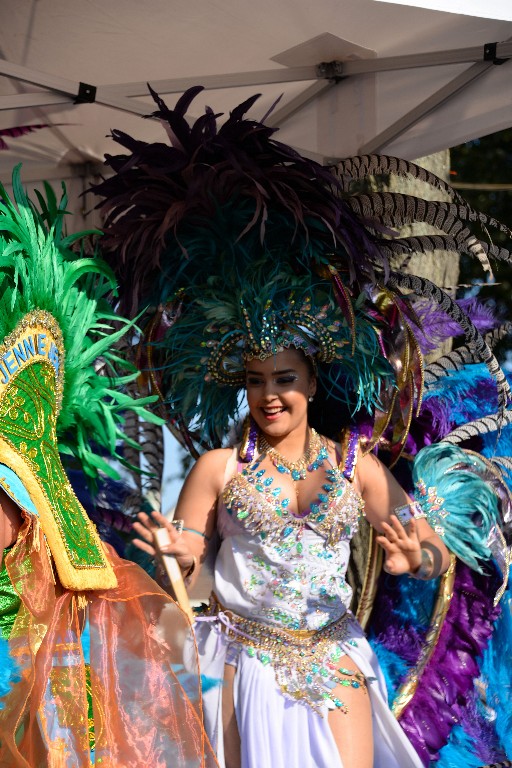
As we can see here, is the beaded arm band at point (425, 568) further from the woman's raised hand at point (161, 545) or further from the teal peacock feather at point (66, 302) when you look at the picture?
the teal peacock feather at point (66, 302)

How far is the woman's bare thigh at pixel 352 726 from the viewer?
3084 mm

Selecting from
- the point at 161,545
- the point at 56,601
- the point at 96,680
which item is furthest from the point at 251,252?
the point at 96,680

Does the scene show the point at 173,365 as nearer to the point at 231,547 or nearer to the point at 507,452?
the point at 231,547

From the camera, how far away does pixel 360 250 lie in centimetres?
331

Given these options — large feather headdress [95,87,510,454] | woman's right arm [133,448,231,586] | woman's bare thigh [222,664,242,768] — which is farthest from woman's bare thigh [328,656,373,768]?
large feather headdress [95,87,510,454]

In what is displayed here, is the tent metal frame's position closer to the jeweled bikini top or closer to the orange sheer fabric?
the jeweled bikini top

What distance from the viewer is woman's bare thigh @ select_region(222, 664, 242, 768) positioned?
10.3ft

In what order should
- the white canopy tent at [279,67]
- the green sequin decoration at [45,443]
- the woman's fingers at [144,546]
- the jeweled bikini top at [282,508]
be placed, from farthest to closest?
the white canopy tent at [279,67]
the jeweled bikini top at [282,508]
the woman's fingers at [144,546]
the green sequin decoration at [45,443]

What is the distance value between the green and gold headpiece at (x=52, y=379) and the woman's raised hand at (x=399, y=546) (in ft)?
3.00

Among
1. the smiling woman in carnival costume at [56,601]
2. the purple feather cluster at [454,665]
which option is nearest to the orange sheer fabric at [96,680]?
the smiling woman in carnival costume at [56,601]

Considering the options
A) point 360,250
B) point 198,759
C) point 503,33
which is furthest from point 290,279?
point 198,759

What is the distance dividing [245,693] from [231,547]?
45 cm

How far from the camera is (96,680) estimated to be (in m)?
2.29

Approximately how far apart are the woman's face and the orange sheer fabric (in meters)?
0.98
